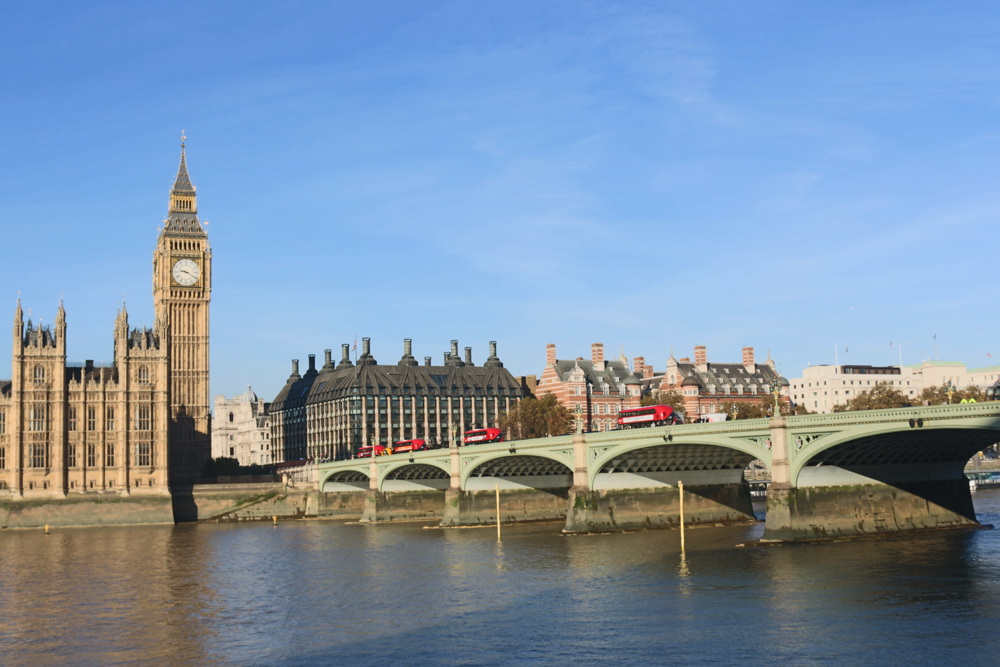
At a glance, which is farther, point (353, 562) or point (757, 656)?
point (353, 562)

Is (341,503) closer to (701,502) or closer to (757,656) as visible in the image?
(701,502)

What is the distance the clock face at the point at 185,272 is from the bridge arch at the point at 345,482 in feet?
140

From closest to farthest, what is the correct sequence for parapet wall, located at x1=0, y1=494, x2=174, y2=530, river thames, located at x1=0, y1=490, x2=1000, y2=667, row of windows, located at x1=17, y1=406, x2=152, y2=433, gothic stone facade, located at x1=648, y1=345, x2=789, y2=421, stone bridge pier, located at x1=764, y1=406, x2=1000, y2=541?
river thames, located at x1=0, y1=490, x2=1000, y2=667 → stone bridge pier, located at x1=764, y1=406, x2=1000, y2=541 → parapet wall, located at x1=0, y1=494, x2=174, y2=530 → row of windows, located at x1=17, y1=406, x2=152, y2=433 → gothic stone facade, located at x1=648, y1=345, x2=789, y2=421

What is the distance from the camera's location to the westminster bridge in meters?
70.2

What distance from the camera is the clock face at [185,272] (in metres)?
166

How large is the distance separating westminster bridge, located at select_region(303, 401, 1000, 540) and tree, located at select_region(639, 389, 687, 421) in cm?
5608

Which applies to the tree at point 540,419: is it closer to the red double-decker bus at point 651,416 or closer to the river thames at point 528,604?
the red double-decker bus at point 651,416

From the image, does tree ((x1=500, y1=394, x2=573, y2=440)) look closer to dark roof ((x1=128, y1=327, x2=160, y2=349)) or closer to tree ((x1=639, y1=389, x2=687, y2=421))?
tree ((x1=639, y1=389, x2=687, y2=421))

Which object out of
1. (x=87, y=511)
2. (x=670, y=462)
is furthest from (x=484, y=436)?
(x=87, y=511)

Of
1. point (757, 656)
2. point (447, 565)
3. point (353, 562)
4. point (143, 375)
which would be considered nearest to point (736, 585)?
point (757, 656)

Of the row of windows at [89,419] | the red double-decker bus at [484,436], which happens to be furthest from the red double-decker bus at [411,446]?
the row of windows at [89,419]

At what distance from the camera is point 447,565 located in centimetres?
7300

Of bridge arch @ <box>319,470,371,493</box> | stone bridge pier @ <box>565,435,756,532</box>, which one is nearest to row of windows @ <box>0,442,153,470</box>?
bridge arch @ <box>319,470,371,493</box>

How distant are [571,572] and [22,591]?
3358 centimetres
